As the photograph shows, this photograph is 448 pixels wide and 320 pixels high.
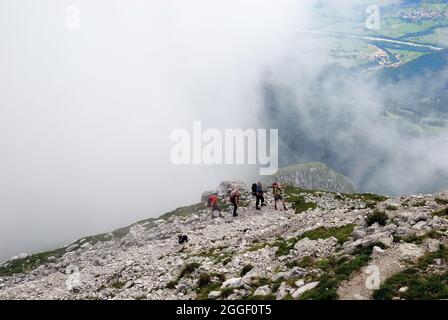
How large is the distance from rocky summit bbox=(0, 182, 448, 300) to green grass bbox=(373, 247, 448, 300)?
0.05 metres

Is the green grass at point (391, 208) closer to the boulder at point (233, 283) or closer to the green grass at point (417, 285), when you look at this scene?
the green grass at point (417, 285)

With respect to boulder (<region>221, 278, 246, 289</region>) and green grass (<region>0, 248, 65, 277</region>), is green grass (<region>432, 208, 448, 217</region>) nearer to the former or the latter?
boulder (<region>221, 278, 246, 289</region>)

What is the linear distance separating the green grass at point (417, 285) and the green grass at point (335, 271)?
2140mm

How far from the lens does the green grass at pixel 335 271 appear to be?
71.3 feet

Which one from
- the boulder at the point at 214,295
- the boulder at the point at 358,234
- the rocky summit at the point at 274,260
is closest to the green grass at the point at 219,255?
the rocky summit at the point at 274,260

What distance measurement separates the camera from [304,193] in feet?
229

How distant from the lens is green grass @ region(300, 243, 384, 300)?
21.7 m

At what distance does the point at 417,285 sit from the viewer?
2055 centimetres

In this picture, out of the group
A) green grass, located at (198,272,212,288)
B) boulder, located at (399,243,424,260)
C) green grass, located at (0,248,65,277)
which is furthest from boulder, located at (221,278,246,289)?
green grass, located at (0,248,65,277)

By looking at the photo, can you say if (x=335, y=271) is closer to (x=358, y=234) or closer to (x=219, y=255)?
(x=358, y=234)

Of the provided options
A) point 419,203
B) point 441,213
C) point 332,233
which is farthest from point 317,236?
point 419,203

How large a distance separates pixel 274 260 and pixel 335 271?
778 centimetres
